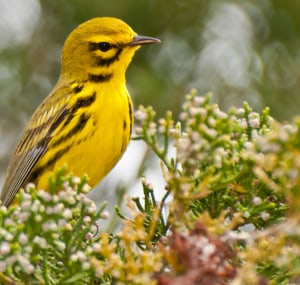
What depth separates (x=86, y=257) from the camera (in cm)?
229

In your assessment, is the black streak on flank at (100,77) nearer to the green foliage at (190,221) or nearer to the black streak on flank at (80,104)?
the black streak on flank at (80,104)

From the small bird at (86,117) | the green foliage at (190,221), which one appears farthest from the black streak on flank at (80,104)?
the green foliage at (190,221)

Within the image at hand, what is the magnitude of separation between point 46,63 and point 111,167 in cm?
176

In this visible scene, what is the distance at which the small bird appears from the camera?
3998mm

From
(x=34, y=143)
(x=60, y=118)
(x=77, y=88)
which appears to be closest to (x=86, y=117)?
(x=60, y=118)

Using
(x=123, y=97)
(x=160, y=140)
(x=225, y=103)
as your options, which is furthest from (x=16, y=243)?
(x=225, y=103)

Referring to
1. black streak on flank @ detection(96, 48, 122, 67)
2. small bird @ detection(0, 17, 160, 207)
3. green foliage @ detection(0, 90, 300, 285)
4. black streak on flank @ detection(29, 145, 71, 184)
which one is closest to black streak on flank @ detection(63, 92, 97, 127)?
small bird @ detection(0, 17, 160, 207)

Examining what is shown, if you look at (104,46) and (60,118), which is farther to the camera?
(104,46)

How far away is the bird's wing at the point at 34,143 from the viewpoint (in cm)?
416

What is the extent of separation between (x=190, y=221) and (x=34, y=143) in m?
2.15

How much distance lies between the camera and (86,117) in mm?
4020

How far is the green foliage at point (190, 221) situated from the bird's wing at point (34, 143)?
155 cm

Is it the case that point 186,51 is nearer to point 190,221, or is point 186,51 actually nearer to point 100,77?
point 100,77

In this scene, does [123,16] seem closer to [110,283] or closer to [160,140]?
[160,140]
